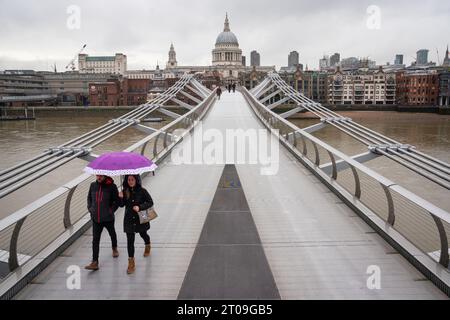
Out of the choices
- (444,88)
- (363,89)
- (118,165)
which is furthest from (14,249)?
(363,89)

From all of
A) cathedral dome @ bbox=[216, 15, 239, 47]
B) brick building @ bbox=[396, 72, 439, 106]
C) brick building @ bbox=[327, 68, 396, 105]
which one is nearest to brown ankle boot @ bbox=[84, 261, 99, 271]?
brick building @ bbox=[396, 72, 439, 106]

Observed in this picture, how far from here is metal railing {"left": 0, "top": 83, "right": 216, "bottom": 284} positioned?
3.18 meters

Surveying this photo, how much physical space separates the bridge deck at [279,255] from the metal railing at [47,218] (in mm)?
309

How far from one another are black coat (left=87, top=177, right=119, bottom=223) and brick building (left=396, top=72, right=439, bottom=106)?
67.6 m

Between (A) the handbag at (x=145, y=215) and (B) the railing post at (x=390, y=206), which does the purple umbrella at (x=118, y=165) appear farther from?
(B) the railing post at (x=390, y=206)

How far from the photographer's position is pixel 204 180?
21.8ft

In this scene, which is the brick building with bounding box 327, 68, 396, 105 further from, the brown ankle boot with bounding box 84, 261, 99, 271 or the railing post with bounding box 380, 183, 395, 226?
the brown ankle boot with bounding box 84, 261, 99, 271

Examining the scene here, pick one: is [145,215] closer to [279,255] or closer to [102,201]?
[102,201]

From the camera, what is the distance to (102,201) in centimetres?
339

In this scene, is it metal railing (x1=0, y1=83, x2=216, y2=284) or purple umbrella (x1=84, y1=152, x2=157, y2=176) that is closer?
metal railing (x1=0, y1=83, x2=216, y2=284)

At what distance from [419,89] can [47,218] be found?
67.3 meters

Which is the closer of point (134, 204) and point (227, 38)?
point (134, 204)
